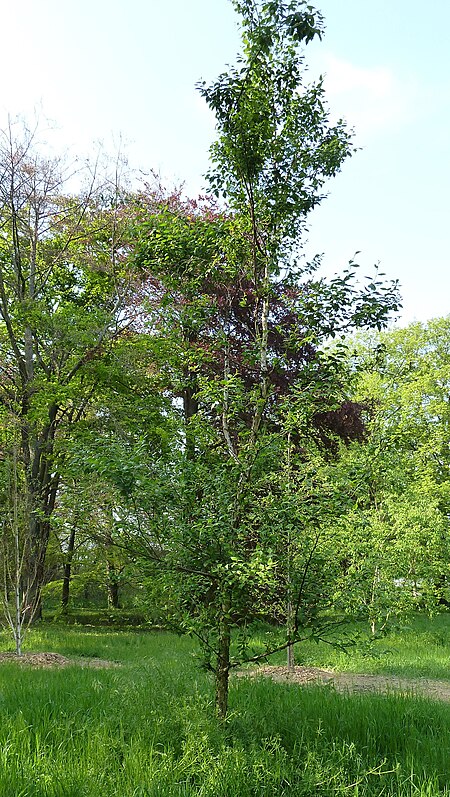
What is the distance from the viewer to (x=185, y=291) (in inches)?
204

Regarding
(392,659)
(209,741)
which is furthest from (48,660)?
(209,741)

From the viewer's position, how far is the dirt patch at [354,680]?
727 centimetres

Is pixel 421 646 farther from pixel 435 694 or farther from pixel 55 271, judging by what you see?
pixel 55 271

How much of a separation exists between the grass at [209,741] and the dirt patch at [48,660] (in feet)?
9.76

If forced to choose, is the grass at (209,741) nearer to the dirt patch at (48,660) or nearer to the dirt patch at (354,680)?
the dirt patch at (354,680)

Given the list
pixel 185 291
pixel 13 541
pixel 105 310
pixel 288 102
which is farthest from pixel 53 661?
pixel 105 310

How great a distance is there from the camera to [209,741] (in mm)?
3715

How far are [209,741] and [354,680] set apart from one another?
5.31 meters

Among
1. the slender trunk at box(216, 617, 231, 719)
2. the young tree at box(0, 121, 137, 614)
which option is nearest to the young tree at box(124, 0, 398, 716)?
the slender trunk at box(216, 617, 231, 719)

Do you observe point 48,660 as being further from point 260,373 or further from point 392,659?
point 260,373

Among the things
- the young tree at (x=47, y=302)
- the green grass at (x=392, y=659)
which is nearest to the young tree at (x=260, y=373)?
the green grass at (x=392, y=659)

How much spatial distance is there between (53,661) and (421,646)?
760 centimetres

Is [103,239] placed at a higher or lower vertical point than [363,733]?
higher

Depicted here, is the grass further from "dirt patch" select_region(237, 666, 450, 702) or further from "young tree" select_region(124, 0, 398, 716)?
"dirt patch" select_region(237, 666, 450, 702)
